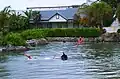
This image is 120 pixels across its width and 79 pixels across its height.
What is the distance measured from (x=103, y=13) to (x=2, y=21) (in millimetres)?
21480

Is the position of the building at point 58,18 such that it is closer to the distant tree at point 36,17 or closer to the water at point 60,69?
the distant tree at point 36,17

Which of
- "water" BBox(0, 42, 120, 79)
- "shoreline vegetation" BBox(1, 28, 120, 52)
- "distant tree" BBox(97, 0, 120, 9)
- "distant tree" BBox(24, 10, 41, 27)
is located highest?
"distant tree" BBox(97, 0, 120, 9)

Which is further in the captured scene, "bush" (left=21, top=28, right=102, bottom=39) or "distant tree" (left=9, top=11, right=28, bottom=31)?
"distant tree" (left=9, top=11, right=28, bottom=31)

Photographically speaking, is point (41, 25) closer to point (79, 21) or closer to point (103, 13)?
point (79, 21)

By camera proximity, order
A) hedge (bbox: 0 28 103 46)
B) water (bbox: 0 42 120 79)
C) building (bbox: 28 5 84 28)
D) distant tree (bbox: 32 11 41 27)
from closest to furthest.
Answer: water (bbox: 0 42 120 79)
hedge (bbox: 0 28 103 46)
building (bbox: 28 5 84 28)
distant tree (bbox: 32 11 41 27)

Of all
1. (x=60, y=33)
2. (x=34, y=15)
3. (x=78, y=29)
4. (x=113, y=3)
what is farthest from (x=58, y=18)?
(x=113, y=3)

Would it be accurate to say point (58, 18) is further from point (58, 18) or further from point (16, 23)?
point (16, 23)

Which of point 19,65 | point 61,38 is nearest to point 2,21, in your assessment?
point 61,38

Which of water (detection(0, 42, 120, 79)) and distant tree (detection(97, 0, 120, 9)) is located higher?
distant tree (detection(97, 0, 120, 9))

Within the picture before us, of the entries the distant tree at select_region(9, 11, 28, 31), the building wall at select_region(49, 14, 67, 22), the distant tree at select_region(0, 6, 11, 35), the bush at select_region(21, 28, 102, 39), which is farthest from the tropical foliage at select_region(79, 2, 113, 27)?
the distant tree at select_region(0, 6, 11, 35)

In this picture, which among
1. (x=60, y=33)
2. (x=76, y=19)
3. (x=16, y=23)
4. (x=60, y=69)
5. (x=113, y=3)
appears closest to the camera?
(x=60, y=69)

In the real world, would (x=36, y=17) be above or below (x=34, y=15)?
below

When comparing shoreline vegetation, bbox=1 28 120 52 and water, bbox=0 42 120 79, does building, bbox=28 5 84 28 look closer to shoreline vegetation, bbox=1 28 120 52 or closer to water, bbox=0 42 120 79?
shoreline vegetation, bbox=1 28 120 52

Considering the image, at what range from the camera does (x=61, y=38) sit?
86.4m
